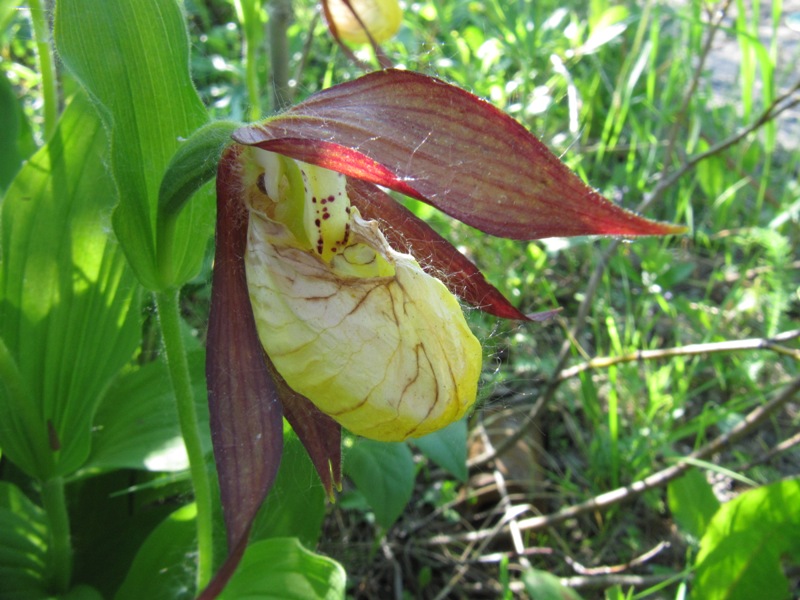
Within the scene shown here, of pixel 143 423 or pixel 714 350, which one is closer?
pixel 143 423

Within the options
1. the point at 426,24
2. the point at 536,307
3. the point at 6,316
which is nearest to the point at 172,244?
the point at 6,316

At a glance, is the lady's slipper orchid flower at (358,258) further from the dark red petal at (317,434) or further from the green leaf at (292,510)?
the green leaf at (292,510)

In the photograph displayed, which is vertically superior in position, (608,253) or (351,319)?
(351,319)

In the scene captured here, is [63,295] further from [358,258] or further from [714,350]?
[714,350]

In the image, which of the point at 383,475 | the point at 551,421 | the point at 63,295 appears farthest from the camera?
Result: the point at 551,421

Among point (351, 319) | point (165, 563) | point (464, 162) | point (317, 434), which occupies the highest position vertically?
point (464, 162)

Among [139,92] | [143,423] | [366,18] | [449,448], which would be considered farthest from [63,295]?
[366,18]

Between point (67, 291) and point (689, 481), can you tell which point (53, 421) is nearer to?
point (67, 291)

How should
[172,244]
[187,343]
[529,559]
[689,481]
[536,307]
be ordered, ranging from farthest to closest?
[536,307], [529,559], [689,481], [187,343], [172,244]
